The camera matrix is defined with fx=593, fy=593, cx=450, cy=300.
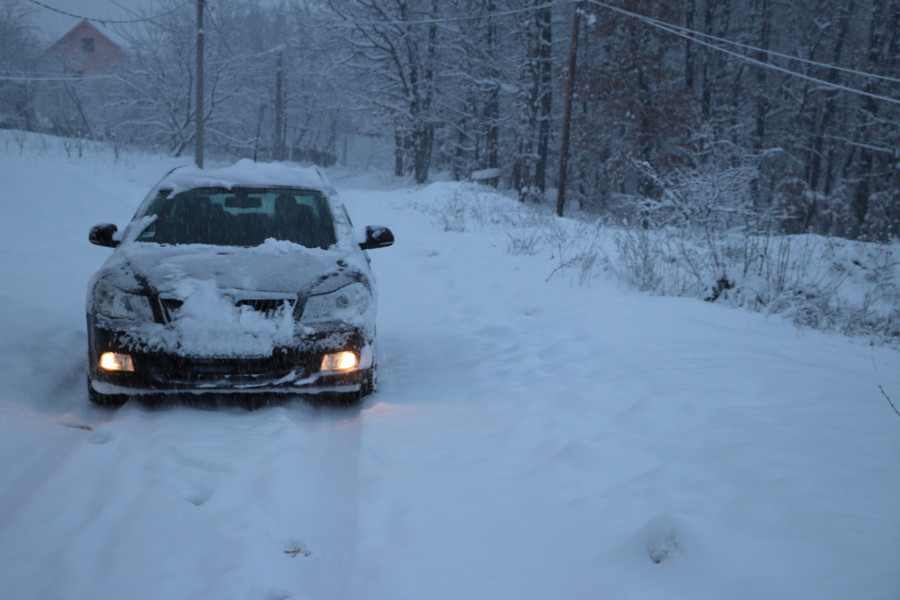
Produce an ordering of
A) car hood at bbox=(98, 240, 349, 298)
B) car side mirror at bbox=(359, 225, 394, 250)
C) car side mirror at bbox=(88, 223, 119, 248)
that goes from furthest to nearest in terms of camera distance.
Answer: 1. car side mirror at bbox=(359, 225, 394, 250)
2. car side mirror at bbox=(88, 223, 119, 248)
3. car hood at bbox=(98, 240, 349, 298)

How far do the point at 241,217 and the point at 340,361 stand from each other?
Answer: 5.53 feet

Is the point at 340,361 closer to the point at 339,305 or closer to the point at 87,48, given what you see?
the point at 339,305

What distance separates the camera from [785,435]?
312 cm

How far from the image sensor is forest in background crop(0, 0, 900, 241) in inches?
1019

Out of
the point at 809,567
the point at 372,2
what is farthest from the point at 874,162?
the point at 809,567

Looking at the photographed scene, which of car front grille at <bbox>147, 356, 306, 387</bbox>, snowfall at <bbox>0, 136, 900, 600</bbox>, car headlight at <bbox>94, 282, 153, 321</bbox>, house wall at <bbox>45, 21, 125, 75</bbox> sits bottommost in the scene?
snowfall at <bbox>0, 136, 900, 600</bbox>

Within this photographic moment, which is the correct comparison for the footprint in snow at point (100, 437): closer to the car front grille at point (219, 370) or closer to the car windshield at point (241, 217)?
the car front grille at point (219, 370)

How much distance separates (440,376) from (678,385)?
1.92m

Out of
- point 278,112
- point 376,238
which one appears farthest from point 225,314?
point 278,112

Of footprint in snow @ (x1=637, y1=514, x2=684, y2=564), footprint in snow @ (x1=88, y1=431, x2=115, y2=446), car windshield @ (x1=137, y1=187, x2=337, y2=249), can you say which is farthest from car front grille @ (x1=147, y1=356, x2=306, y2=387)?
footprint in snow @ (x1=637, y1=514, x2=684, y2=564)

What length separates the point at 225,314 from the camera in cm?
361

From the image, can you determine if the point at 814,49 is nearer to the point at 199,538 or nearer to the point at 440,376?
the point at 440,376

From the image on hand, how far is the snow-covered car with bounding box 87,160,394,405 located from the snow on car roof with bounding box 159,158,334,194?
0.44 metres

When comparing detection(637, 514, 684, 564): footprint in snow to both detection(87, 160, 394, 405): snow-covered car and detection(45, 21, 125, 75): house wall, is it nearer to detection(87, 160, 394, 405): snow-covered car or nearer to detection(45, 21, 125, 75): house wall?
detection(87, 160, 394, 405): snow-covered car
